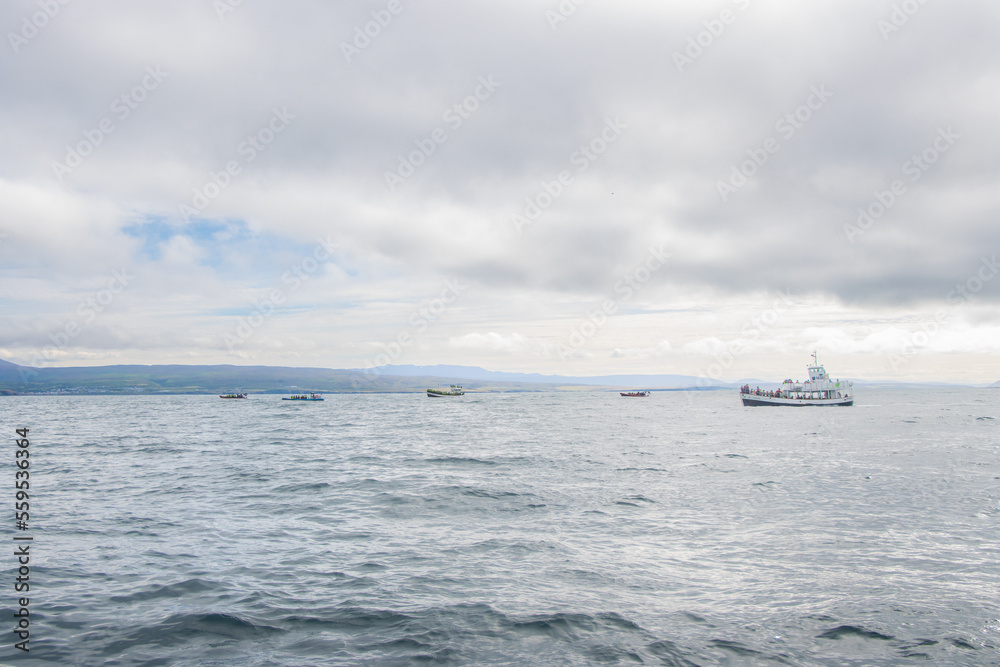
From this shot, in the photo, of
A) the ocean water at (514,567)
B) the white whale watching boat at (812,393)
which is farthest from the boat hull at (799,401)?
the ocean water at (514,567)

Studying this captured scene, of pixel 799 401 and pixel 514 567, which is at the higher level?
pixel 514 567

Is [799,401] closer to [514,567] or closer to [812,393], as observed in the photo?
[812,393]

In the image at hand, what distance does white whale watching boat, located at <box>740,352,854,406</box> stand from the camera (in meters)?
150

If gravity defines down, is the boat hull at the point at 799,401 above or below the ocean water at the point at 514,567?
below

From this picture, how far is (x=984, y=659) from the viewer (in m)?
12.4

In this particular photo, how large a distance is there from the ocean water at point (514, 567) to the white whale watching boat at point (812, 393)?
12034 centimetres

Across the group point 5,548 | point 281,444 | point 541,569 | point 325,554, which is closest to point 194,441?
point 281,444

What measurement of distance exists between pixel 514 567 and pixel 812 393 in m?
161

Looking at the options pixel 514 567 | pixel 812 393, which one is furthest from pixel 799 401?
pixel 514 567

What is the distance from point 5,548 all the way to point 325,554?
11594mm

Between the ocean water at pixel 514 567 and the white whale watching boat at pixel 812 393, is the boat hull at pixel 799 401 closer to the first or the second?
the white whale watching boat at pixel 812 393

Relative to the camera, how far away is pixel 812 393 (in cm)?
15612

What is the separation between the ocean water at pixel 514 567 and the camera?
13.1 metres

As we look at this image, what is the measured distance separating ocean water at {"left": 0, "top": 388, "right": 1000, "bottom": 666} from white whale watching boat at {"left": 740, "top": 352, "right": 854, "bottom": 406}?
395 ft
